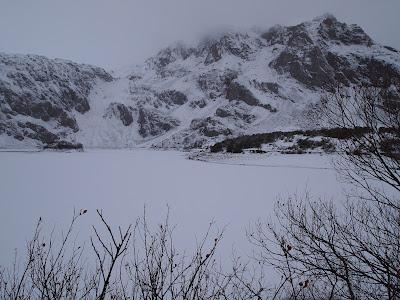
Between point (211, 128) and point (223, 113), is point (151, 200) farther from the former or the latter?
point (223, 113)

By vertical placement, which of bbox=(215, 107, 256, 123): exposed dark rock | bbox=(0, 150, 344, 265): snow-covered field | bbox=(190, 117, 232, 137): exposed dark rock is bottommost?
bbox=(0, 150, 344, 265): snow-covered field

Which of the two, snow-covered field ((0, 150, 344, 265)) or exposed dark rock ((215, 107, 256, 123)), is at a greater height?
exposed dark rock ((215, 107, 256, 123))

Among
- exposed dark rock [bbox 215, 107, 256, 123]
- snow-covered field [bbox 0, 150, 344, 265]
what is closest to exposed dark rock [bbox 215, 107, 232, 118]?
exposed dark rock [bbox 215, 107, 256, 123]

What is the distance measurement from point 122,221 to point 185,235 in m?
3.63

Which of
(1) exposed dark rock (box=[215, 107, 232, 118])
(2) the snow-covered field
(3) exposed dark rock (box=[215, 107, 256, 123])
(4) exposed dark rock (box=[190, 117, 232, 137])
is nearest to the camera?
(2) the snow-covered field

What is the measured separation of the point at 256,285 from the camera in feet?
A: 27.1

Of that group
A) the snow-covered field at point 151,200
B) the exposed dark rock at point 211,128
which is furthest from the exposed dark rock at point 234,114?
the snow-covered field at point 151,200

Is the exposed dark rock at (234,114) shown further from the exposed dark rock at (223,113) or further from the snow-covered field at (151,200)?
the snow-covered field at (151,200)

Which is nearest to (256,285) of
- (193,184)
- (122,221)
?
(122,221)

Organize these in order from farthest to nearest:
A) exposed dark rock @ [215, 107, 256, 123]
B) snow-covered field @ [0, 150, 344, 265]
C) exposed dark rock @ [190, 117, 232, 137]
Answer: exposed dark rock @ [215, 107, 256, 123], exposed dark rock @ [190, 117, 232, 137], snow-covered field @ [0, 150, 344, 265]

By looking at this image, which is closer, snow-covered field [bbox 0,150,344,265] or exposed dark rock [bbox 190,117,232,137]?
snow-covered field [bbox 0,150,344,265]

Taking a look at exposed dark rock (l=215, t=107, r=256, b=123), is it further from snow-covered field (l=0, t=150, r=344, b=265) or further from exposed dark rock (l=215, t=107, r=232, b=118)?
snow-covered field (l=0, t=150, r=344, b=265)

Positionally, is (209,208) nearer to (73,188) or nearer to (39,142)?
(73,188)

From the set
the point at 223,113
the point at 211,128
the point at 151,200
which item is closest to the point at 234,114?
the point at 223,113
